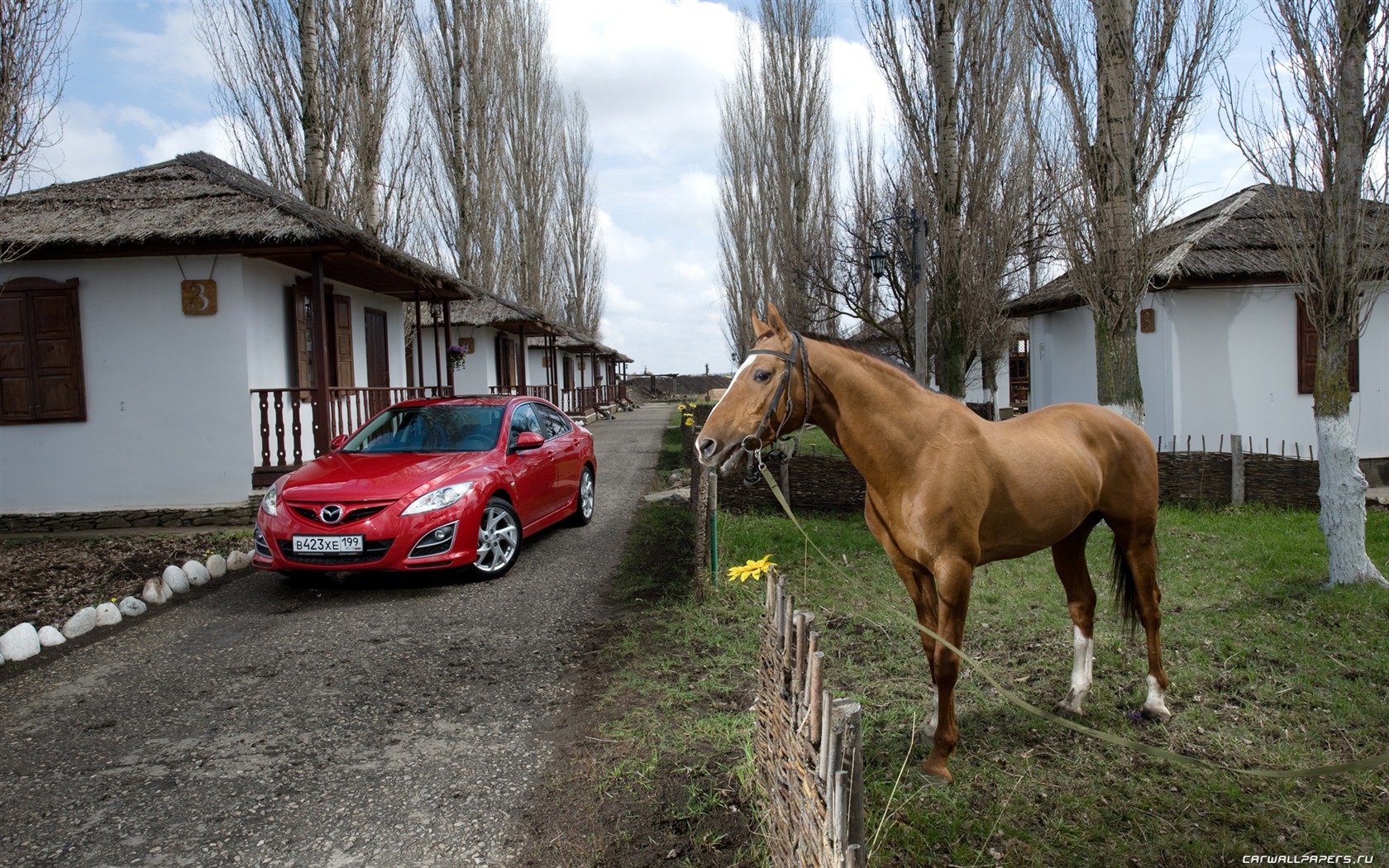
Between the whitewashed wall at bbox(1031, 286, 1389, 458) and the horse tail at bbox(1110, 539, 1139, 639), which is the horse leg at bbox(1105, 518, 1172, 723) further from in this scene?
the whitewashed wall at bbox(1031, 286, 1389, 458)

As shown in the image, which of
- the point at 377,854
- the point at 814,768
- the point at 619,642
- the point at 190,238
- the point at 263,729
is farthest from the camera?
the point at 190,238

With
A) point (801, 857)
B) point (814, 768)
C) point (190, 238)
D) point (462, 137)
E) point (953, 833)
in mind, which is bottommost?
point (953, 833)

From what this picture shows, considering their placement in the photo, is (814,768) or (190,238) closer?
(814,768)

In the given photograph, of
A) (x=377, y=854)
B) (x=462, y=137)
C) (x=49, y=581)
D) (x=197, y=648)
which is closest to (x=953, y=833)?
(x=377, y=854)

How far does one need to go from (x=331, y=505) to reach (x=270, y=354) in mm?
5643

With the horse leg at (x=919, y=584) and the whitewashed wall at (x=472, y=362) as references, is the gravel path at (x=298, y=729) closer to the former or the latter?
the horse leg at (x=919, y=584)

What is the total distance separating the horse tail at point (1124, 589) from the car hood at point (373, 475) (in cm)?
479

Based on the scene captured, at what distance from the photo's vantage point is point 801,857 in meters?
2.20

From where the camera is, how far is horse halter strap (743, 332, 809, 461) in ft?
10.3

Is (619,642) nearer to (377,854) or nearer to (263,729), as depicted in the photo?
(263,729)

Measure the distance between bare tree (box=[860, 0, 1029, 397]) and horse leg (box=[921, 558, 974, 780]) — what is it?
7.79m

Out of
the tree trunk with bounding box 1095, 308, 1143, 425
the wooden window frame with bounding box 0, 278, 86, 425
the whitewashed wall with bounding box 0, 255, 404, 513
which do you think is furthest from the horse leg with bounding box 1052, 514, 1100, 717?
the wooden window frame with bounding box 0, 278, 86, 425

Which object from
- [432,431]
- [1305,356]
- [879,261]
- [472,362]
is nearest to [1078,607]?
[432,431]

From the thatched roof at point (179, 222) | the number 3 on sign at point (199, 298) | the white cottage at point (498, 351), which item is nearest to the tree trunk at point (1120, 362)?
the thatched roof at point (179, 222)
